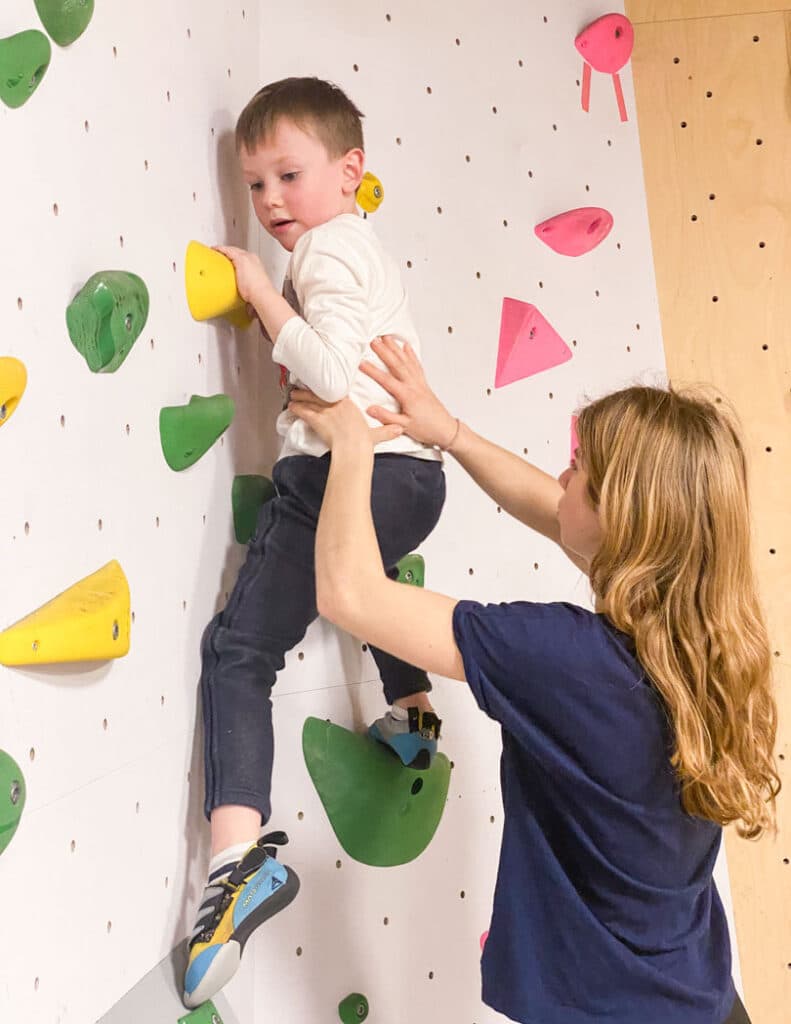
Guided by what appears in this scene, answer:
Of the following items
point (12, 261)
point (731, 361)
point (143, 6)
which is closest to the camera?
point (12, 261)

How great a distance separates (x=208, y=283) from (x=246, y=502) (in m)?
0.31

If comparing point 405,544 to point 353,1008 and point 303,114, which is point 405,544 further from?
point 353,1008

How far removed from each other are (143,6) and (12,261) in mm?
463

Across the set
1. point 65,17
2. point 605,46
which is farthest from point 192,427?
point 605,46

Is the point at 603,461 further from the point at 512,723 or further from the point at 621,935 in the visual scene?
the point at 621,935

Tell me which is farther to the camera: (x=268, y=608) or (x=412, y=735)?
(x=412, y=735)

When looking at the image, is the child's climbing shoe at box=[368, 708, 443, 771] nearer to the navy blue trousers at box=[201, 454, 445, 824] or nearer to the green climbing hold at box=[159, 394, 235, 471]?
the navy blue trousers at box=[201, 454, 445, 824]

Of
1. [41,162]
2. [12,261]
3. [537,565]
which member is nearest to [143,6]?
[41,162]

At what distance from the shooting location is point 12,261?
904 millimetres

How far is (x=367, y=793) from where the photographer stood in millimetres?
1558

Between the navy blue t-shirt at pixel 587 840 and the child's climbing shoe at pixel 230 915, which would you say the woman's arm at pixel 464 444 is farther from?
the child's climbing shoe at pixel 230 915

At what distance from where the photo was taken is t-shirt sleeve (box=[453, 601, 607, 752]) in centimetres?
103

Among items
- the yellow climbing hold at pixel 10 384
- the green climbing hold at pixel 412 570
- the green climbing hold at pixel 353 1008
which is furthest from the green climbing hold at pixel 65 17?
the green climbing hold at pixel 353 1008

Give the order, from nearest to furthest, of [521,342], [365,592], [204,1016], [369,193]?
[365,592] → [204,1016] → [369,193] → [521,342]
